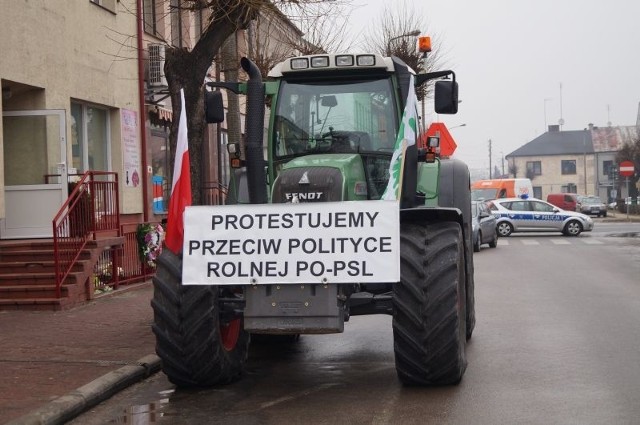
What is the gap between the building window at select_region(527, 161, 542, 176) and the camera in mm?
103125

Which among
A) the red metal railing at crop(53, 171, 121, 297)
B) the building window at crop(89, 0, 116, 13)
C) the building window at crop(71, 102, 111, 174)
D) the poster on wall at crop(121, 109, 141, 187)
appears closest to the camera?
the red metal railing at crop(53, 171, 121, 297)

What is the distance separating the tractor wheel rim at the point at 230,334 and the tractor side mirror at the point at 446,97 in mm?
2735

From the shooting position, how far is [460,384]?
7.75 metres

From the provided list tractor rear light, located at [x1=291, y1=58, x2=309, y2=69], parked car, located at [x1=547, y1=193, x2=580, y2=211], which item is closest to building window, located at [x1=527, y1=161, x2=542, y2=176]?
parked car, located at [x1=547, y1=193, x2=580, y2=211]

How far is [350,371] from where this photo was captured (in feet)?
28.3

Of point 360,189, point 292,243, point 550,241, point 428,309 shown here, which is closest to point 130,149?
point 360,189

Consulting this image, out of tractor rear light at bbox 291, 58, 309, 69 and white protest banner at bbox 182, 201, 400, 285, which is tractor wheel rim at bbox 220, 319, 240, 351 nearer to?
white protest banner at bbox 182, 201, 400, 285

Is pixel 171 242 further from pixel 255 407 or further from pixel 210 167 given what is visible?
pixel 210 167

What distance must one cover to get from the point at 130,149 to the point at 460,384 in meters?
12.9

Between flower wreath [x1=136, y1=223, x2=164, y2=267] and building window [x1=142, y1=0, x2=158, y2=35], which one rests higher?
building window [x1=142, y1=0, x2=158, y2=35]

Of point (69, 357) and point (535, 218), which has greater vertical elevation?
point (535, 218)

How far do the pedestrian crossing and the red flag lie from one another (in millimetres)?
22349

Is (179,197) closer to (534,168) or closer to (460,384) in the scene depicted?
(460,384)

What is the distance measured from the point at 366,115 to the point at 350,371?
246cm
